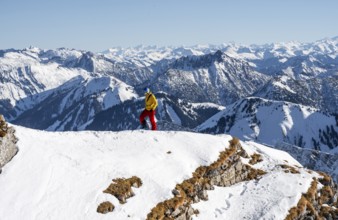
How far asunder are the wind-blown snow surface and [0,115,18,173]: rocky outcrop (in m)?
0.68

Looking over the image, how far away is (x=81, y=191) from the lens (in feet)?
132

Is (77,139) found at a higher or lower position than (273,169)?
higher

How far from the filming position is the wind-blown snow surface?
125 feet

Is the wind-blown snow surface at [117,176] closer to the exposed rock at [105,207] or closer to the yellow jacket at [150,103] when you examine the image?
the exposed rock at [105,207]

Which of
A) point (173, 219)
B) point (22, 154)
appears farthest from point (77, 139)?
point (173, 219)

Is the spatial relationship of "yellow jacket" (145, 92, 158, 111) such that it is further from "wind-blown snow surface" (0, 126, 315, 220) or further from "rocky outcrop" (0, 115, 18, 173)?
"rocky outcrop" (0, 115, 18, 173)

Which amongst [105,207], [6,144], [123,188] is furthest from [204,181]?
[6,144]

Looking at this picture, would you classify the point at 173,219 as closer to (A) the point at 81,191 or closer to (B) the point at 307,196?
(A) the point at 81,191

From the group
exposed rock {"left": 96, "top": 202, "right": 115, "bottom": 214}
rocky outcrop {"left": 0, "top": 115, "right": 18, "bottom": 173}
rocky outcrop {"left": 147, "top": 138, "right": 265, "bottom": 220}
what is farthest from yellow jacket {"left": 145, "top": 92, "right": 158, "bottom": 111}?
rocky outcrop {"left": 0, "top": 115, "right": 18, "bottom": 173}

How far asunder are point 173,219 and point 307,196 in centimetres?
1820

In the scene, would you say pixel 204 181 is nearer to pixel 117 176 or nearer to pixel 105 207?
pixel 117 176

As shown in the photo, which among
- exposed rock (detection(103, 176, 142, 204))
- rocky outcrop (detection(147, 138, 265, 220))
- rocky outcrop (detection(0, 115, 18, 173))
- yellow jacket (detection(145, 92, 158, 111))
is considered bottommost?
rocky outcrop (detection(147, 138, 265, 220))

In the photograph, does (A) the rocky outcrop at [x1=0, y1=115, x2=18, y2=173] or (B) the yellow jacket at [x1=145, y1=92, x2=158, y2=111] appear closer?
(A) the rocky outcrop at [x1=0, y1=115, x2=18, y2=173]

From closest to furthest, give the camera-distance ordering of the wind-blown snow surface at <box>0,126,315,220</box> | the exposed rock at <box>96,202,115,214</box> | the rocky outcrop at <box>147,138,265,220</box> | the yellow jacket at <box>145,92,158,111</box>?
the wind-blown snow surface at <box>0,126,315,220</box> → the exposed rock at <box>96,202,115,214</box> → the rocky outcrop at <box>147,138,265,220</box> → the yellow jacket at <box>145,92,158,111</box>
